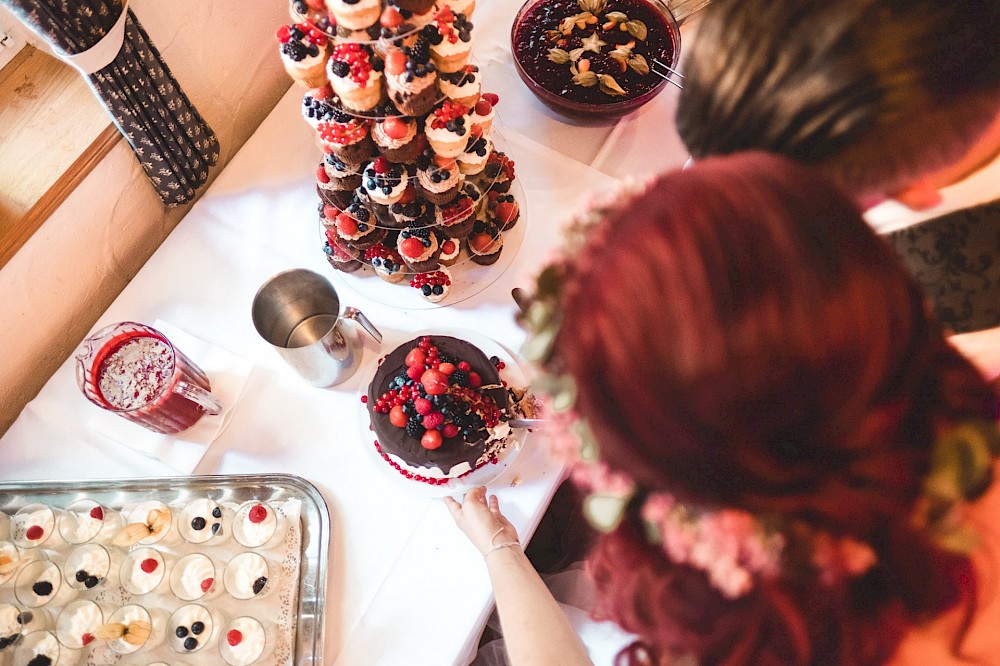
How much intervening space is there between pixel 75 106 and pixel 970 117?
69.5 inches

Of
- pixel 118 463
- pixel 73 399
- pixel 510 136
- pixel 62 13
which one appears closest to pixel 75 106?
pixel 62 13

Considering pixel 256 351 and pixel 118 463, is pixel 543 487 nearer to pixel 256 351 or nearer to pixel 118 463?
pixel 256 351

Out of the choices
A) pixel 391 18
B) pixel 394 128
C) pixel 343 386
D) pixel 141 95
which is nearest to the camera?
pixel 391 18

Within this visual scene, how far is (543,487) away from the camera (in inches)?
53.5

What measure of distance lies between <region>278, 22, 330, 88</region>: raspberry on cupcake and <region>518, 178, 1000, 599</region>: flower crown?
0.63m

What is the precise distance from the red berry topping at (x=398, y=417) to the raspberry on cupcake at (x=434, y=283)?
1.20 ft

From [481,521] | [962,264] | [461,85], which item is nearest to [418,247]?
[461,85]

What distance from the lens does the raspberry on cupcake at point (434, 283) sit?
1499mm

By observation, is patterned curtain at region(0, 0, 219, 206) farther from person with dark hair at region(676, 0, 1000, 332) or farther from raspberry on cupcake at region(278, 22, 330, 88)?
person with dark hair at region(676, 0, 1000, 332)

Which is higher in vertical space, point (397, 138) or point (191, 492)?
point (397, 138)

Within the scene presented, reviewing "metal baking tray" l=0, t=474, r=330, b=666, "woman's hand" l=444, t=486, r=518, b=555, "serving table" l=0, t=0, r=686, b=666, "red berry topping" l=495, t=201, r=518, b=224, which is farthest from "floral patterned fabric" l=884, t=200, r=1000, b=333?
"metal baking tray" l=0, t=474, r=330, b=666

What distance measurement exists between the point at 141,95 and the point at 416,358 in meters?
0.85

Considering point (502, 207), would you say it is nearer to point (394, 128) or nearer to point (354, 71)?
point (394, 128)

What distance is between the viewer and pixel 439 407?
1.22 metres
